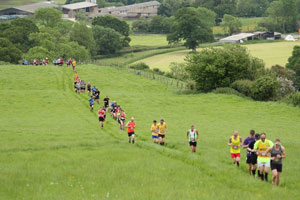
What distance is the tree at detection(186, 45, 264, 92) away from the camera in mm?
66688

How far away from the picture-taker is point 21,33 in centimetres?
11181

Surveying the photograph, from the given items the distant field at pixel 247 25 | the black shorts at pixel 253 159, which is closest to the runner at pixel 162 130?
the black shorts at pixel 253 159

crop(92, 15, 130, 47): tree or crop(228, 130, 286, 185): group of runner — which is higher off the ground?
crop(92, 15, 130, 47): tree

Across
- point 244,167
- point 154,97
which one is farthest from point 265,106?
point 244,167

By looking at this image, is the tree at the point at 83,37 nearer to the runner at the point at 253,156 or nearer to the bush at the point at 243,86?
the bush at the point at 243,86

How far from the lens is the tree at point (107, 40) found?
133 m

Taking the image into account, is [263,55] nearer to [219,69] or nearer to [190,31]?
[190,31]

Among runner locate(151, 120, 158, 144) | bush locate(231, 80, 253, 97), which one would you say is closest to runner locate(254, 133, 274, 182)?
runner locate(151, 120, 158, 144)

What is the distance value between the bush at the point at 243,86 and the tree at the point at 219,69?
6.45 ft

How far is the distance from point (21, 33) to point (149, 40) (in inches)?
2264

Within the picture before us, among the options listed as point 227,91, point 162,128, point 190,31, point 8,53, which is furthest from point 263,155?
point 190,31

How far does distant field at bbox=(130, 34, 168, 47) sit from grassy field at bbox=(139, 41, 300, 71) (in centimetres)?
1572

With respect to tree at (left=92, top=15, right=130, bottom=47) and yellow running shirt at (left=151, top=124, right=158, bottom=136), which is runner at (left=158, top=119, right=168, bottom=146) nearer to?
yellow running shirt at (left=151, top=124, right=158, bottom=136)

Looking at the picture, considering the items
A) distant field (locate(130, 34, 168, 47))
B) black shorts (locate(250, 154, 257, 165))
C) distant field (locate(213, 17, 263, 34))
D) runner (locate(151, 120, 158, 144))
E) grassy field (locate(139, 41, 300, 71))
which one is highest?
distant field (locate(213, 17, 263, 34))
